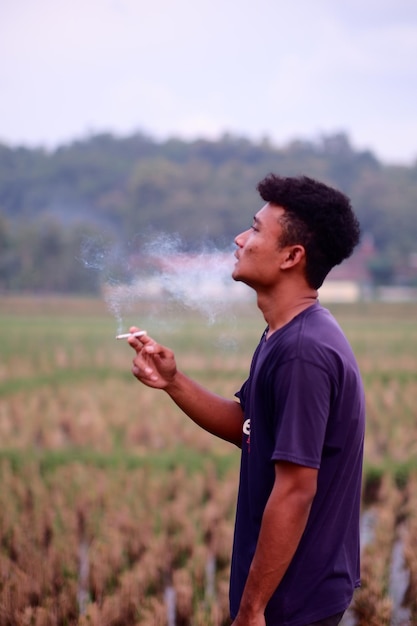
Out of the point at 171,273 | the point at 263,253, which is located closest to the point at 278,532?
the point at 263,253

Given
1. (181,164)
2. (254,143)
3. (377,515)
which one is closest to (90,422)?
(377,515)

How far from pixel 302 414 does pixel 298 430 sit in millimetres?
35

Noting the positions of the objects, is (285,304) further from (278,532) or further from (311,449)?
(278,532)

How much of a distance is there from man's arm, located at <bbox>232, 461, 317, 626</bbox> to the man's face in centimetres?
44

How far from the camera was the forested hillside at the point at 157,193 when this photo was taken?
4125cm

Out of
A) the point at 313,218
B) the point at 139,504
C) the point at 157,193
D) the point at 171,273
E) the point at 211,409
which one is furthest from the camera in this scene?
the point at 157,193

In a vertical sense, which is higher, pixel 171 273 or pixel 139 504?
pixel 171 273

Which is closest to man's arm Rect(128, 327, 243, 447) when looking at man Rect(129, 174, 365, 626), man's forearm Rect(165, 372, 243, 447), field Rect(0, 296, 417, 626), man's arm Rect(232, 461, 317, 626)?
man's forearm Rect(165, 372, 243, 447)

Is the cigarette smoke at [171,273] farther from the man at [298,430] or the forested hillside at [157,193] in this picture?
the forested hillside at [157,193]

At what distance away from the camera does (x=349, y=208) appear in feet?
7.23

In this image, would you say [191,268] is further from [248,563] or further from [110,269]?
[248,563]

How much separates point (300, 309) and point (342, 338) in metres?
0.12

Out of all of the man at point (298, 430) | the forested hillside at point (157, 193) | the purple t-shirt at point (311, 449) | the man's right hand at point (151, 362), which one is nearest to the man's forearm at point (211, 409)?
the man's right hand at point (151, 362)

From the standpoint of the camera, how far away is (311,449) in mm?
2014
